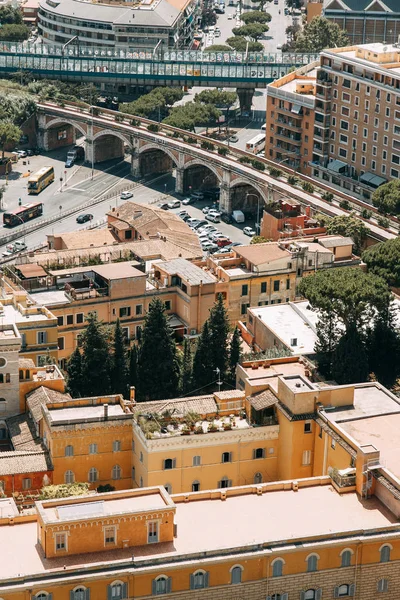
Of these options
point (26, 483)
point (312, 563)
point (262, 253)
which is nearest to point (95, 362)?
point (26, 483)

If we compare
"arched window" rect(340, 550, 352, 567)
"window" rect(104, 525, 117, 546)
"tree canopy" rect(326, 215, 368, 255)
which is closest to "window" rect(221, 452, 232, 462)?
"arched window" rect(340, 550, 352, 567)

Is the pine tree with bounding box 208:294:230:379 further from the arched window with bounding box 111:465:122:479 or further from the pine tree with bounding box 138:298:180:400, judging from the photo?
the arched window with bounding box 111:465:122:479

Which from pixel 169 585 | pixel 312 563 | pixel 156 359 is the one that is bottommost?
pixel 156 359

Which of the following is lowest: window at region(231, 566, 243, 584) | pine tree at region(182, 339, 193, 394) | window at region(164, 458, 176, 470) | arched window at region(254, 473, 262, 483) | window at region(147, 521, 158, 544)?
pine tree at region(182, 339, 193, 394)

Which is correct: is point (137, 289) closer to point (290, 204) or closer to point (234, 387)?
point (234, 387)

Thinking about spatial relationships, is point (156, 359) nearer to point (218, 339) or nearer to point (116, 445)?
point (218, 339)

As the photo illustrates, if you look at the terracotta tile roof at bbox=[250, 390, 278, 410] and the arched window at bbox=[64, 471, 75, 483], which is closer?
the terracotta tile roof at bbox=[250, 390, 278, 410]

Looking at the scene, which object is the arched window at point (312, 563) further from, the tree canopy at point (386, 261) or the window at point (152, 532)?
the tree canopy at point (386, 261)

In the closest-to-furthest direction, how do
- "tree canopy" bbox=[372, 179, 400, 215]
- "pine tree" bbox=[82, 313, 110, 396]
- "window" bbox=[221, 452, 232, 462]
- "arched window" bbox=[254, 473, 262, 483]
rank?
"window" bbox=[221, 452, 232, 462] < "arched window" bbox=[254, 473, 262, 483] < "pine tree" bbox=[82, 313, 110, 396] < "tree canopy" bbox=[372, 179, 400, 215]

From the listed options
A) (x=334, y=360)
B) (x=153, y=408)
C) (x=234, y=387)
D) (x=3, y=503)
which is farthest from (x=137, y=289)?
(x=3, y=503)
